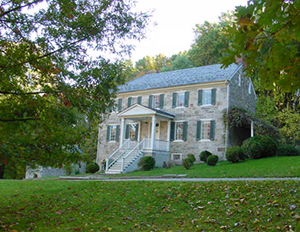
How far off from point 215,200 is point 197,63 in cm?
3002

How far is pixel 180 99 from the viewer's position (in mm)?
23141

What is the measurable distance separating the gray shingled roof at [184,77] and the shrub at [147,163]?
19.3ft

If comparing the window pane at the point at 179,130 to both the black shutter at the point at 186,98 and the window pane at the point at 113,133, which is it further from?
the window pane at the point at 113,133

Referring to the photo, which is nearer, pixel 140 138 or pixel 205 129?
pixel 205 129

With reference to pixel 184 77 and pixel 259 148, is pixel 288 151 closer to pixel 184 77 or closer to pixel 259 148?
pixel 259 148

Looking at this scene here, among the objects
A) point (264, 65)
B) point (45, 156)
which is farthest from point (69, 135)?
point (264, 65)

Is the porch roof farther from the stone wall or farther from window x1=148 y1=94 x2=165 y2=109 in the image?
window x1=148 y1=94 x2=165 y2=109

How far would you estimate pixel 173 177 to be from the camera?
14.7 m

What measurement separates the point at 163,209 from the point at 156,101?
1676 centimetres

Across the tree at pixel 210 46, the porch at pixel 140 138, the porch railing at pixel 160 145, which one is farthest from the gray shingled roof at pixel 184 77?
the tree at pixel 210 46

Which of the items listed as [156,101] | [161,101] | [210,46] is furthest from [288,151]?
[210,46]

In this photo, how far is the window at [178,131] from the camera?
22.4m

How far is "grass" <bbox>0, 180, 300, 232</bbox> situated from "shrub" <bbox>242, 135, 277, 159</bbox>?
9.15m

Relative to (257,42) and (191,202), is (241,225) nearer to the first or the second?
(191,202)
